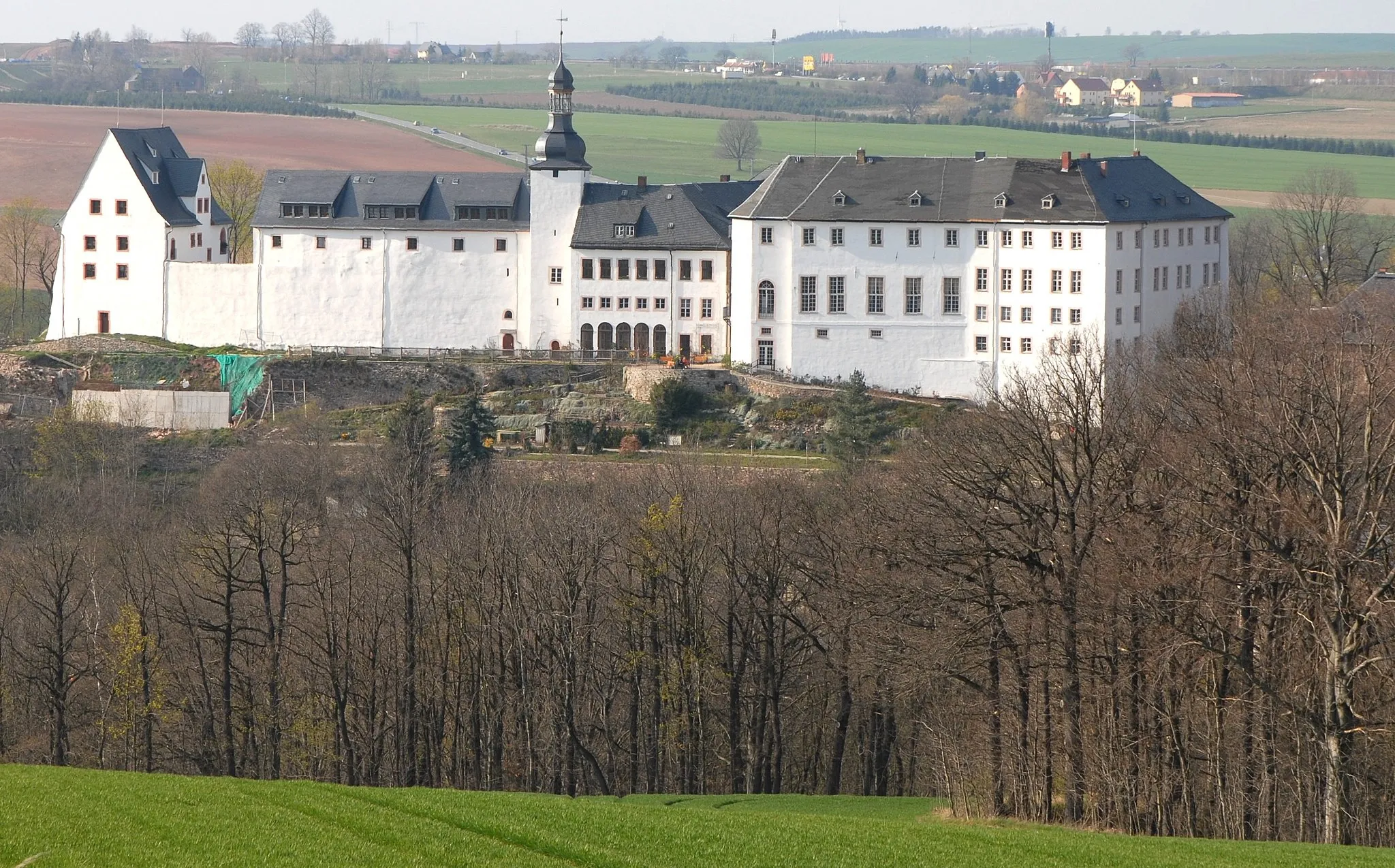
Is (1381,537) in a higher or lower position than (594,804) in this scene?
higher

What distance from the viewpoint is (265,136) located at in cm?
12612

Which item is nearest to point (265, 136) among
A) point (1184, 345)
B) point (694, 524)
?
point (1184, 345)

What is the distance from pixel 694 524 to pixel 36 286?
6165cm

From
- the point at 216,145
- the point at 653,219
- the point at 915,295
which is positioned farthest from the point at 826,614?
the point at 216,145

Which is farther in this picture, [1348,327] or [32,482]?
[32,482]

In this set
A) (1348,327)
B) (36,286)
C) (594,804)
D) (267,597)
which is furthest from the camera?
(36,286)

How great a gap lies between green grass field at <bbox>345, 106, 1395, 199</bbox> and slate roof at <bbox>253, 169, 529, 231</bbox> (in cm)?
4009

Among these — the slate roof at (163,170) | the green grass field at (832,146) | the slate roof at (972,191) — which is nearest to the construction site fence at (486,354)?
the slate roof at (972,191)

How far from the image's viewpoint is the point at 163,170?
276ft

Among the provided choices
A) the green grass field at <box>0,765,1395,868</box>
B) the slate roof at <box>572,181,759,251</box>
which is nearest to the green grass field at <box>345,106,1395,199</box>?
the slate roof at <box>572,181,759,251</box>

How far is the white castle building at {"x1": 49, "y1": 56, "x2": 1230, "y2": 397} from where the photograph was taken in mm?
72375

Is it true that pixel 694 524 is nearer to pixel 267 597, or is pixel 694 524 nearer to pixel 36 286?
pixel 267 597

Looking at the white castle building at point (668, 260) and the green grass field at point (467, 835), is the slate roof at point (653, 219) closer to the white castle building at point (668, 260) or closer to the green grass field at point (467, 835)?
the white castle building at point (668, 260)

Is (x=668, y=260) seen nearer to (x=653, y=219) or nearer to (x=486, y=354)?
(x=653, y=219)
